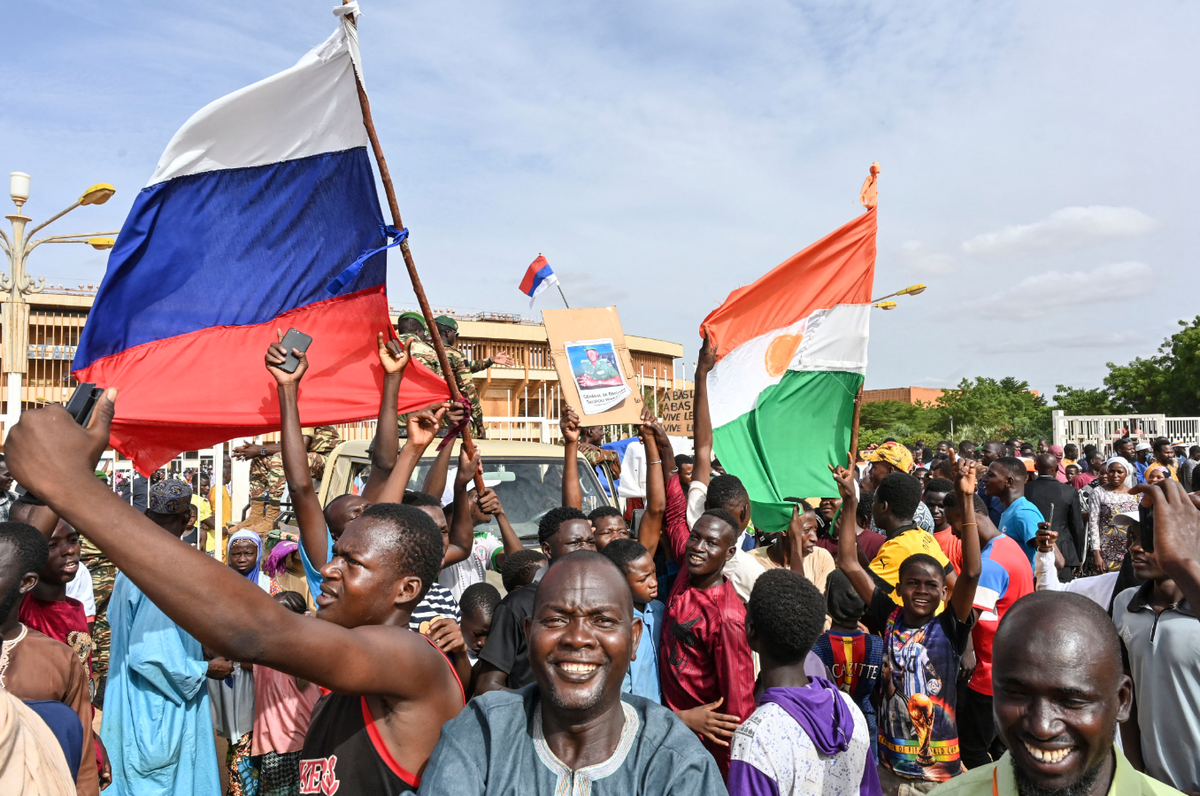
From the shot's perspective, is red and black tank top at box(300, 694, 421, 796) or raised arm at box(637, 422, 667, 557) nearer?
red and black tank top at box(300, 694, 421, 796)

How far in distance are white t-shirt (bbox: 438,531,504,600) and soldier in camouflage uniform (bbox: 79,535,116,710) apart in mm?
2095

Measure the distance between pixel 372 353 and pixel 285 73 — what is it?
1.49 meters

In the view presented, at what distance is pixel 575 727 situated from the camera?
197cm

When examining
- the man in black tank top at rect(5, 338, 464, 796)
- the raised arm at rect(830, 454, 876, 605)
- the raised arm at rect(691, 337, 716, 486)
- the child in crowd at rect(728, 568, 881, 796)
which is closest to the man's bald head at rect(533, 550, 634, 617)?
the man in black tank top at rect(5, 338, 464, 796)

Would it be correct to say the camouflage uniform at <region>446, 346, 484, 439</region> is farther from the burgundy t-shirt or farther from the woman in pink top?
the burgundy t-shirt

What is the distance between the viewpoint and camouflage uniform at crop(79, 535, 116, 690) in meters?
5.00

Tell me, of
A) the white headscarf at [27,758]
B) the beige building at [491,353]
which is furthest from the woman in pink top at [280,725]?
the beige building at [491,353]

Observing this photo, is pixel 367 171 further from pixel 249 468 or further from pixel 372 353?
pixel 249 468

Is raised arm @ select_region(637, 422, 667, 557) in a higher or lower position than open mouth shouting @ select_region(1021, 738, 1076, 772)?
higher

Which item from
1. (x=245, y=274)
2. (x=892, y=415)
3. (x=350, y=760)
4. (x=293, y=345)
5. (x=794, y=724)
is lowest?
(x=794, y=724)

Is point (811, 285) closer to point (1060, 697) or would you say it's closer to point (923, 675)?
point (923, 675)

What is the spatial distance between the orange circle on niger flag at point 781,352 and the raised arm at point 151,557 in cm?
454

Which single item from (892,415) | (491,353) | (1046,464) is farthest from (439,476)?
(892,415)

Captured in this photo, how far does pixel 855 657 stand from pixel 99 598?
471 centimetres
